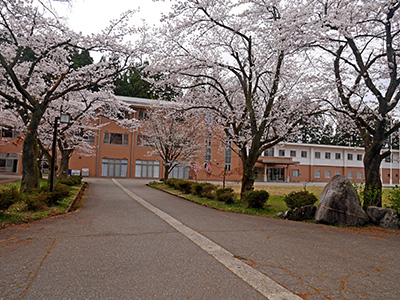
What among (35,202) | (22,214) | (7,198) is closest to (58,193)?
(35,202)

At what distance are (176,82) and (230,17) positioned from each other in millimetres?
3554

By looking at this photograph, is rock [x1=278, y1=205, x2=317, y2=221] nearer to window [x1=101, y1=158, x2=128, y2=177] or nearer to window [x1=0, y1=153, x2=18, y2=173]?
window [x1=101, y1=158, x2=128, y2=177]

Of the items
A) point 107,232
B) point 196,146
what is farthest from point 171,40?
point 196,146

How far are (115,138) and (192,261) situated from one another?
37.3m

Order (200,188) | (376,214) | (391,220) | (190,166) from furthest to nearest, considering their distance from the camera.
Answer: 1. (190,166)
2. (200,188)
3. (376,214)
4. (391,220)

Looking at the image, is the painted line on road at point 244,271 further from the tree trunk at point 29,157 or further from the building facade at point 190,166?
the building facade at point 190,166

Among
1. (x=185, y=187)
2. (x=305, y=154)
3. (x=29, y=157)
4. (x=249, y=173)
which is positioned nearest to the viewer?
(x=29, y=157)

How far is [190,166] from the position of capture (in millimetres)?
32500

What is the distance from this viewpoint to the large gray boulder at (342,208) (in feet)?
26.6

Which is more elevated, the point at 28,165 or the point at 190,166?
the point at 190,166

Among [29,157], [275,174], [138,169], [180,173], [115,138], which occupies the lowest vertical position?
[180,173]

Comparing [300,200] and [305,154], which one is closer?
[300,200]

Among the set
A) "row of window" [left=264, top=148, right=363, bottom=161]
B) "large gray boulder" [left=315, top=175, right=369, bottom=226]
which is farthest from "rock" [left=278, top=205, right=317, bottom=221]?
"row of window" [left=264, top=148, right=363, bottom=161]

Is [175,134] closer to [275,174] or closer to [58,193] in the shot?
[58,193]
